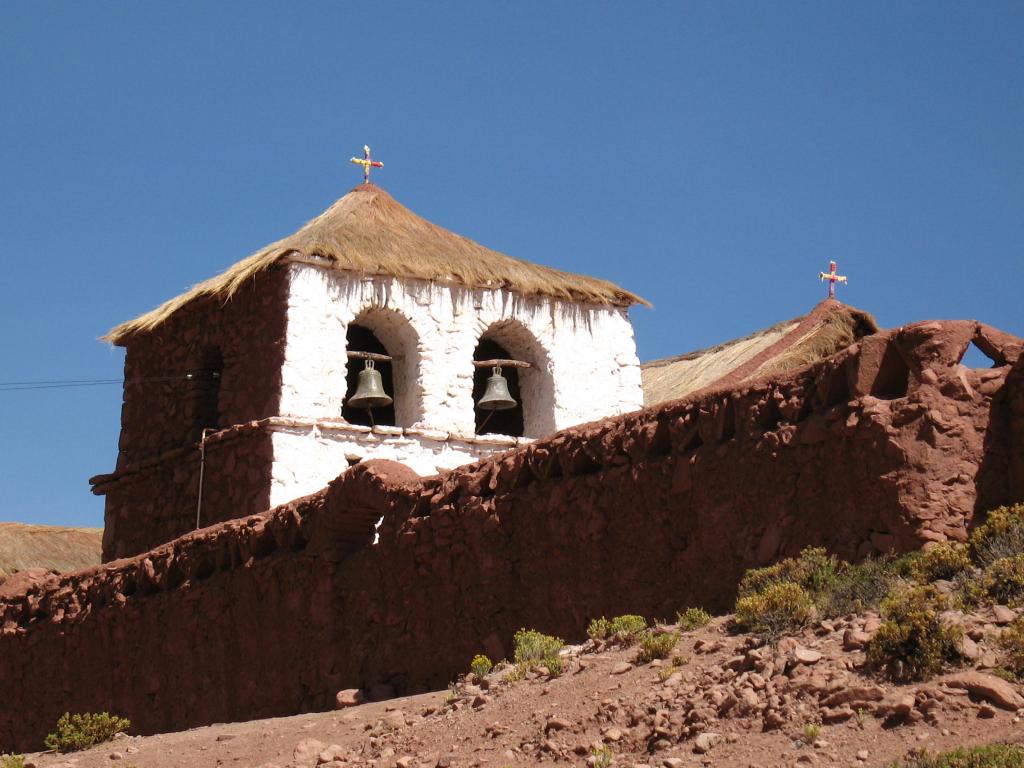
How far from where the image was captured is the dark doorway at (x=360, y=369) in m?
20.3

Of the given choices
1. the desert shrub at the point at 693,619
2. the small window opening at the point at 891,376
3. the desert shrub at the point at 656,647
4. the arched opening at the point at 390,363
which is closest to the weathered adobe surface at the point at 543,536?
the small window opening at the point at 891,376

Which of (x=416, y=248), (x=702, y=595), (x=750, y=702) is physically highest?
(x=416, y=248)

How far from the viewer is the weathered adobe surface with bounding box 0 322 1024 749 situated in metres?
A: 7.94

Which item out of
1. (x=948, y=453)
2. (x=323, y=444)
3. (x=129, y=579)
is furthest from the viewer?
(x=323, y=444)

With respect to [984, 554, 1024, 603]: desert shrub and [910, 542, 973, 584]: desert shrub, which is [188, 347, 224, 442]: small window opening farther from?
[984, 554, 1024, 603]: desert shrub

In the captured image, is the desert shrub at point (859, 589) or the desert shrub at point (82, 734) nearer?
the desert shrub at point (859, 589)

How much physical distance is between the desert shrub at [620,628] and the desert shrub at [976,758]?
2.64m

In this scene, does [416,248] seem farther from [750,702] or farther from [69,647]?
[750,702]

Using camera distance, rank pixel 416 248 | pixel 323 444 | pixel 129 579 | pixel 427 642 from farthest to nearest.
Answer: pixel 416 248 → pixel 323 444 → pixel 129 579 → pixel 427 642

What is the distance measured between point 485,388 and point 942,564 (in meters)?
13.8

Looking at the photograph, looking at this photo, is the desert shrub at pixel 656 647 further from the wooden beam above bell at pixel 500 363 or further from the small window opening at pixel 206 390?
the small window opening at pixel 206 390

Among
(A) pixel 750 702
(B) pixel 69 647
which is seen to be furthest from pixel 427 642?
(B) pixel 69 647

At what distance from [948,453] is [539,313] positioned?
1277 cm

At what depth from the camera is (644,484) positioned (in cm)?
928
